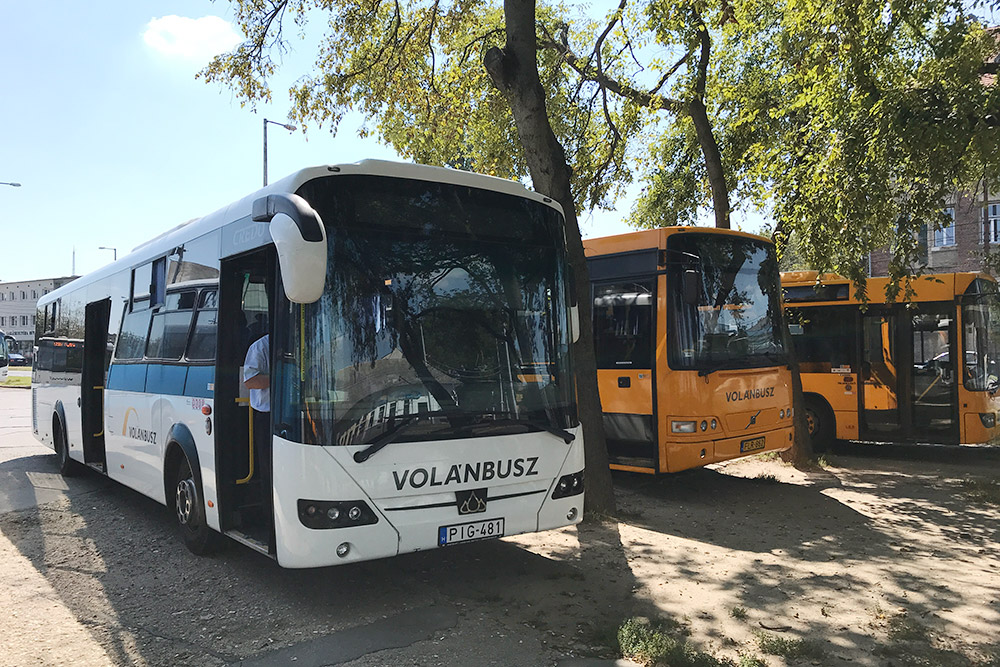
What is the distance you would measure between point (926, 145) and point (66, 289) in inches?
435

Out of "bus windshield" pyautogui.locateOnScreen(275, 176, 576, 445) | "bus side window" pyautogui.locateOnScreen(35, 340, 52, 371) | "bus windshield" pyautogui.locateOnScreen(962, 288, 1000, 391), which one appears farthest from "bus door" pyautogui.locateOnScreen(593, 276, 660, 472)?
"bus side window" pyautogui.locateOnScreen(35, 340, 52, 371)

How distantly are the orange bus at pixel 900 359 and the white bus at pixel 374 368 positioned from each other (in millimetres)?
7853

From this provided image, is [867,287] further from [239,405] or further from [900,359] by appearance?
[239,405]

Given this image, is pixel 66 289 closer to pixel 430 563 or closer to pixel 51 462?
pixel 51 462

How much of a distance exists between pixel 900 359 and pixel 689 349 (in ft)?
17.3

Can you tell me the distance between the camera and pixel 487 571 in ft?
20.6

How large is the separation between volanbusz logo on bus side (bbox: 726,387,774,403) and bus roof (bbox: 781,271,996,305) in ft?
8.53

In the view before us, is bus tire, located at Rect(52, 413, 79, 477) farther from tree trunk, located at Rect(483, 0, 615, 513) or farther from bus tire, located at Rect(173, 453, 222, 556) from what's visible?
tree trunk, located at Rect(483, 0, 615, 513)

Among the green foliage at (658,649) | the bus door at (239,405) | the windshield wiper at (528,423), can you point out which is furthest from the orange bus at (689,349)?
the bus door at (239,405)

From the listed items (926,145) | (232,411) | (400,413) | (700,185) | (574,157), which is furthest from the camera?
(700,185)

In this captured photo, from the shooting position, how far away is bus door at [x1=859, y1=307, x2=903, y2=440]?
488 inches

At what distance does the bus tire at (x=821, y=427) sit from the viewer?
42.5ft

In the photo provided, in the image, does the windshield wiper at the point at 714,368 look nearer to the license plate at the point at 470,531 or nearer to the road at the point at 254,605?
the road at the point at 254,605

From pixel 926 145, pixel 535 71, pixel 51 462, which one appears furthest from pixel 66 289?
pixel 926 145
